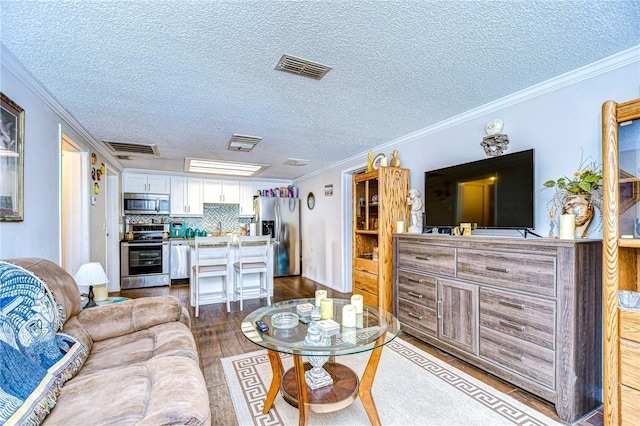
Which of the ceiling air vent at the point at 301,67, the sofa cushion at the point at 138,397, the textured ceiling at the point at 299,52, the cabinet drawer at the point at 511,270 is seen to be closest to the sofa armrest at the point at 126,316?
the sofa cushion at the point at 138,397

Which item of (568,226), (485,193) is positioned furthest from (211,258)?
(568,226)

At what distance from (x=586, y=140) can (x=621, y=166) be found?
54 centimetres

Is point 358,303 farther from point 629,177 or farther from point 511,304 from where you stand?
point 629,177

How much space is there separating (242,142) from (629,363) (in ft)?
12.9

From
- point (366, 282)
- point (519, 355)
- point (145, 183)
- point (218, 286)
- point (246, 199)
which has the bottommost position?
point (218, 286)

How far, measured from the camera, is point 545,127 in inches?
93.2

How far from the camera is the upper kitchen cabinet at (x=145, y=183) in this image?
5805mm

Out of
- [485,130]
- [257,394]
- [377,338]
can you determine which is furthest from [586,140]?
[257,394]

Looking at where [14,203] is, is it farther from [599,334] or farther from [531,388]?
[599,334]

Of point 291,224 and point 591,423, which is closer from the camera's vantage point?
point 591,423

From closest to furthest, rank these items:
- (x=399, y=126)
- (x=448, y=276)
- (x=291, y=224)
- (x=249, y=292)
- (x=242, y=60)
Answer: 1. (x=242, y=60)
2. (x=448, y=276)
3. (x=399, y=126)
4. (x=249, y=292)
5. (x=291, y=224)

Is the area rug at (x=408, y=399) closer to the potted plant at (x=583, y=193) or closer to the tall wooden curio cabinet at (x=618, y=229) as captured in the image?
the tall wooden curio cabinet at (x=618, y=229)

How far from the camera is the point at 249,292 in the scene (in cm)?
457

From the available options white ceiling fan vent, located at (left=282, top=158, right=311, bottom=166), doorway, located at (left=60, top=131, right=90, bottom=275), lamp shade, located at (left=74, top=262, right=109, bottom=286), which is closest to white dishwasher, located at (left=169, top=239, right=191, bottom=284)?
doorway, located at (left=60, top=131, right=90, bottom=275)
